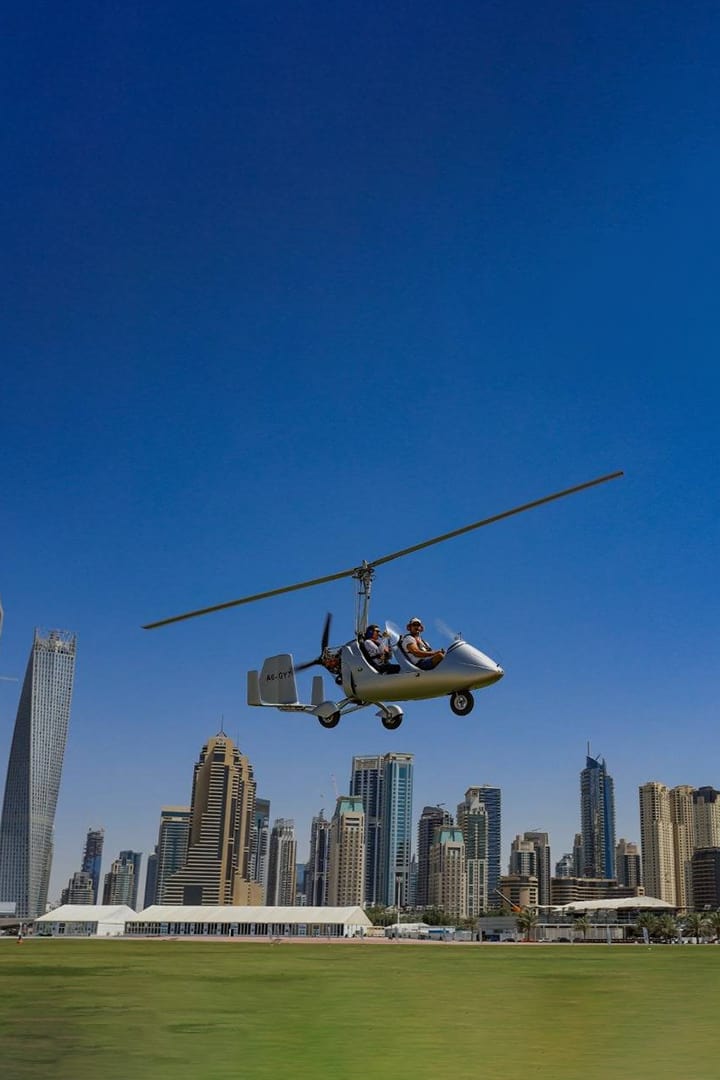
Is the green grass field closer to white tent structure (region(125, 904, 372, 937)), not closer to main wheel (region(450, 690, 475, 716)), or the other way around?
main wheel (region(450, 690, 475, 716))

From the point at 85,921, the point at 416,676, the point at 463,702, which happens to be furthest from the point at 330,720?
the point at 85,921

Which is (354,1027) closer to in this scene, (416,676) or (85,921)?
(416,676)

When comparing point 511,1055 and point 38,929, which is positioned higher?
point 511,1055

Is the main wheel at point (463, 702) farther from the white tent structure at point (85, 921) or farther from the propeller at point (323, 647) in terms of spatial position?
the white tent structure at point (85, 921)

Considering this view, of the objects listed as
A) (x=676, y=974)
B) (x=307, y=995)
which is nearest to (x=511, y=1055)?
(x=307, y=995)

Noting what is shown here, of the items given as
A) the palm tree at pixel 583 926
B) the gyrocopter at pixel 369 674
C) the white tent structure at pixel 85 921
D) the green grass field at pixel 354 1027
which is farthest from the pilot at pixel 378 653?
the white tent structure at pixel 85 921

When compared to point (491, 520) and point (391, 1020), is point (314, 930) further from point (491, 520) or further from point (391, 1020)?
point (491, 520)
